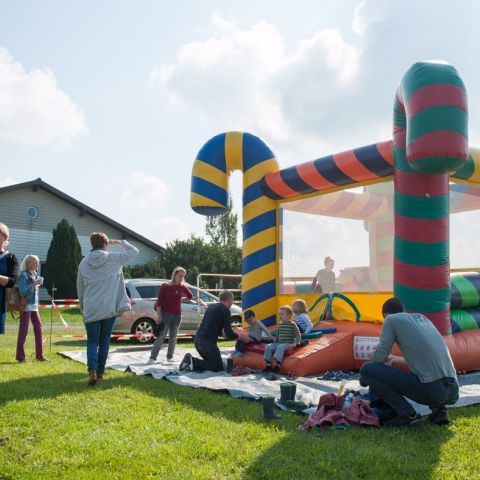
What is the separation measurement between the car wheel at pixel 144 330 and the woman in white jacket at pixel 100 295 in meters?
6.22

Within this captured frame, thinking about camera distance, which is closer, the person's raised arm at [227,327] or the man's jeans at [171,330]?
the person's raised arm at [227,327]

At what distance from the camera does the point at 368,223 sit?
28.8 ft

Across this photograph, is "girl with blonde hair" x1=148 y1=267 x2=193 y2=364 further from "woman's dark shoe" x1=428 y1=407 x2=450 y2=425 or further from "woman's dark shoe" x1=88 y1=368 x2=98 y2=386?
"woman's dark shoe" x1=428 y1=407 x2=450 y2=425

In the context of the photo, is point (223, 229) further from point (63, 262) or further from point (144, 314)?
point (144, 314)

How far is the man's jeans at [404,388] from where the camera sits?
4.55 metres

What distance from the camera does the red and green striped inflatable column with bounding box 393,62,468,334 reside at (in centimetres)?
604

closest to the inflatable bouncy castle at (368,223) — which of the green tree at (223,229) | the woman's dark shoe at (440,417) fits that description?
the woman's dark shoe at (440,417)

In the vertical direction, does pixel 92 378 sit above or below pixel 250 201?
below

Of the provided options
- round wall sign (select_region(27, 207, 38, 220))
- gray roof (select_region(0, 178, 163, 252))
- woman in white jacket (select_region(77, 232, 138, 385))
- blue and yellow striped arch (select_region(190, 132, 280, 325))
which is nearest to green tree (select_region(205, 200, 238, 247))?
gray roof (select_region(0, 178, 163, 252))

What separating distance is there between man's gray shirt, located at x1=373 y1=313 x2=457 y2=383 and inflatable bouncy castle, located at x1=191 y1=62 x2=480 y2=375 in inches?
72.9

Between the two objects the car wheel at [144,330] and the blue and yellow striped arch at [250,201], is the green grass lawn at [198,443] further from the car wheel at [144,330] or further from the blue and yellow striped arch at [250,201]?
the car wheel at [144,330]

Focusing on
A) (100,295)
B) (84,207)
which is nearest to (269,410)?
(100,295)

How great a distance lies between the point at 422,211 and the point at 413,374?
302cm

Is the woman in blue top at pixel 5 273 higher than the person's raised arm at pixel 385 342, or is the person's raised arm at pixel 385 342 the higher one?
the woman in blue top at pixel 5 273
